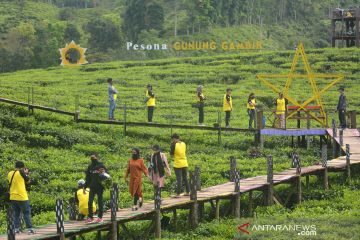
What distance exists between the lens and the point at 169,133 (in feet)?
135

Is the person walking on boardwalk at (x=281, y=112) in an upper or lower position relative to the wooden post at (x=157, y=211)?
upper

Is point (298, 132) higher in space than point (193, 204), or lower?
higher

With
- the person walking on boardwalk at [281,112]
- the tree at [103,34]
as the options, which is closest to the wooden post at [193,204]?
the person walking on boardwalk at [281,112]

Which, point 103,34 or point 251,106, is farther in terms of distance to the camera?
point 103,34

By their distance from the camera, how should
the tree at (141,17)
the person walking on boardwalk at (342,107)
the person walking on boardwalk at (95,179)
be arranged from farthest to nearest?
the tree at (141,17) → the person walking on boardwalk at (342,107) → the person walking on boardwalk at (95,179)

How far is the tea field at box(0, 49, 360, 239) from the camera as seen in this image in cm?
2533

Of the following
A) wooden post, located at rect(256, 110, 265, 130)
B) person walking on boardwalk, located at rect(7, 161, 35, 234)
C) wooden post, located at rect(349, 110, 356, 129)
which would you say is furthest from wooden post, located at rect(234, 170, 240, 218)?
wooden post, located at rect(349, 110, 356, 129)

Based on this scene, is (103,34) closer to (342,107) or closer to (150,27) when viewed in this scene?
(150,27)

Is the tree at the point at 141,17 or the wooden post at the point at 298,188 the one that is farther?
the tree at the point at 141,17

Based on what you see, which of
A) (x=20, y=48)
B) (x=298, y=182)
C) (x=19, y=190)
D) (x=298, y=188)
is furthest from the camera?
(x=20, y=48)

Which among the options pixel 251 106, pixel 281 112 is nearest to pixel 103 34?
pixel 251 106

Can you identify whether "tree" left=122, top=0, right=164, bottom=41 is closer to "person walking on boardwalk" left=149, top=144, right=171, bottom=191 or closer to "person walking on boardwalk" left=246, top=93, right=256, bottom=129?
"person walking on boardwalk" left=246, top=93, right=256, bottom=129

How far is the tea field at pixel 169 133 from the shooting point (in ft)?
83.1

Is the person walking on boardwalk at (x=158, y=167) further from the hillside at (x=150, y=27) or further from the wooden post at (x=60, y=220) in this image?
the hillside at (x=150, y=27)
